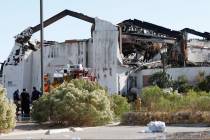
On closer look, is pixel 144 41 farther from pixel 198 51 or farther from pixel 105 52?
pixel 198 51

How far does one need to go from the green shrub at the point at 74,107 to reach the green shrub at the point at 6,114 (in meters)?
3.59

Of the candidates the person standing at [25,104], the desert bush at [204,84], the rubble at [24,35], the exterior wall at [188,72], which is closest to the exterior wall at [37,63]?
the rubble at [24,35]

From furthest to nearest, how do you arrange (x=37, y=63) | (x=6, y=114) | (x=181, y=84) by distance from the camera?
(x=37, y=63) < (x=181, y=84) < (x=6, y=114)

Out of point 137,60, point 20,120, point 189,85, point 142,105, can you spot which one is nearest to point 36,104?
point 20,120

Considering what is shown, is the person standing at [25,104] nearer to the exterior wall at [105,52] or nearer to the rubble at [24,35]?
the exterior wall at [105,52]

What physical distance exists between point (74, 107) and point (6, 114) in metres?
4.44

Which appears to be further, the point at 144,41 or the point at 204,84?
the point at 144,41

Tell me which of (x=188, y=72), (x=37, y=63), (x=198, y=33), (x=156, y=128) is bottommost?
(x=156, y=128)

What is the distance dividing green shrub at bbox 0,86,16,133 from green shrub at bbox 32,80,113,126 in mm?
3586

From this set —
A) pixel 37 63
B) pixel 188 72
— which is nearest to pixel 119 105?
pixel 188 72

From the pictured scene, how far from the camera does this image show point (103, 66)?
208 feet

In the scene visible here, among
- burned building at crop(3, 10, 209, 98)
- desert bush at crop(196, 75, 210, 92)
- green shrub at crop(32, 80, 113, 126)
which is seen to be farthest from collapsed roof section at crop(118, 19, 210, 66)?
green shrub at crop(32, 80, 113, 126)

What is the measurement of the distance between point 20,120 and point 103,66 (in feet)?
107

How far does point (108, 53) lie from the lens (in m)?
63.2
